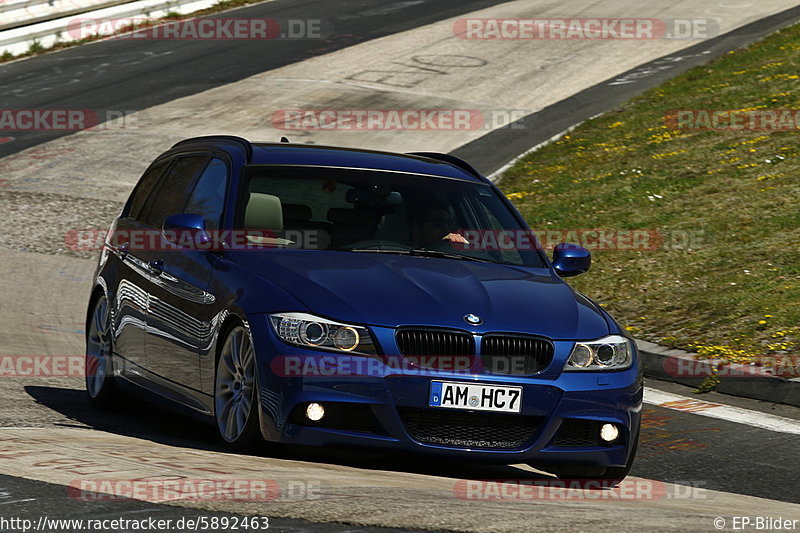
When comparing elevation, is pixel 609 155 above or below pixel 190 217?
below

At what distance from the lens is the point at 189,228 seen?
759cm

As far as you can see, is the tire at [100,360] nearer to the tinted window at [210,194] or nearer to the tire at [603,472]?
the tinted window at [210,194]

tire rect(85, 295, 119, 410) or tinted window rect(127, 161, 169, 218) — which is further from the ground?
tinted window rect(127, 161, 169, 218)

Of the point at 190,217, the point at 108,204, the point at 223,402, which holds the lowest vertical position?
the point at 108,204

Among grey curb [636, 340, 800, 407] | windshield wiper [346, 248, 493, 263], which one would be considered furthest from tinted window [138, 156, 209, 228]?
grey curb [636, 340, 800, 407]

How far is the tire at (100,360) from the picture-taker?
8.71 meters

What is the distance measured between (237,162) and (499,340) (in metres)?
2.20

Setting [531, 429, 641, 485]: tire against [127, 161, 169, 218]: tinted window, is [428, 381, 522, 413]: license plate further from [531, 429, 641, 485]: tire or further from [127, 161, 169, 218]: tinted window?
[127, 161, 169, 218]: tinted window

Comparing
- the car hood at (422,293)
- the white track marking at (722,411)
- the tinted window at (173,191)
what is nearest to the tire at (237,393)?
the car hood at (422,293)

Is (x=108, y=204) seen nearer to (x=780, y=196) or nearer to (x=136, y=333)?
(x=780, y=196)

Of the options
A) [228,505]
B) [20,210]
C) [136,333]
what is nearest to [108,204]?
[20,210]

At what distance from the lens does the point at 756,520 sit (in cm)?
588

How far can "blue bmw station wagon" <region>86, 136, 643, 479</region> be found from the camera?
259 inches

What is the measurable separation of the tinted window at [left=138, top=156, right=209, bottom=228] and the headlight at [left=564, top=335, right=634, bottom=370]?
2.80 meters
